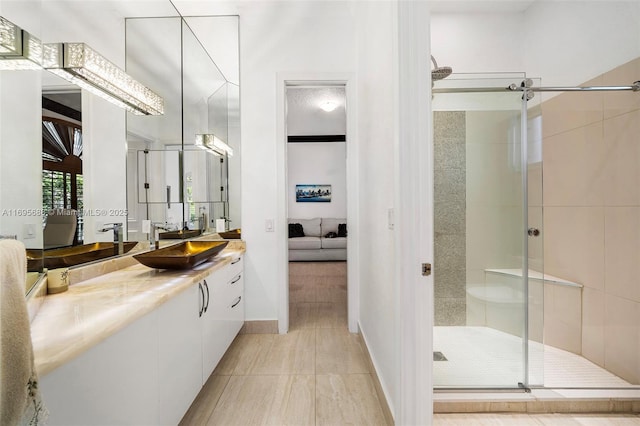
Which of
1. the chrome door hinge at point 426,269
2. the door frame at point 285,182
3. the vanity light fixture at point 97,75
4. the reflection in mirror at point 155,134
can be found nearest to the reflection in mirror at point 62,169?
the vanity light fixture at point 97,75

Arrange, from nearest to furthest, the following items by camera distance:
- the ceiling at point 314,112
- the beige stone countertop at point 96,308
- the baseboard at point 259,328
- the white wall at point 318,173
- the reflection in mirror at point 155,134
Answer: the beige stone countertop at point 96,308 < the reflection in mirror at point 155,134 < the baseboard at point 259,328 < the ceiling at point 314,112 < the white wall at point 318,173

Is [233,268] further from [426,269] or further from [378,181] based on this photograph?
[426,269]

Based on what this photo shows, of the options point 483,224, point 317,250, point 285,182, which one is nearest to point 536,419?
point 483,224

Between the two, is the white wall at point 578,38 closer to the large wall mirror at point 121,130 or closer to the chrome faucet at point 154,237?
the large wall mirror at point 121,130

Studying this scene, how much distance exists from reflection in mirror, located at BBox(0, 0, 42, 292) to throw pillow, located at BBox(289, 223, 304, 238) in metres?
5.24

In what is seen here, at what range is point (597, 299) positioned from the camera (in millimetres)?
1989

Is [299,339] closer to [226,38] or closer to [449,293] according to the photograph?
[449,293]

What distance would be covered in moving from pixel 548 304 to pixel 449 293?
75 centimetres

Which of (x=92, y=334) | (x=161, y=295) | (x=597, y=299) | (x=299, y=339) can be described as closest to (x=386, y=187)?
(x=161, y=295)

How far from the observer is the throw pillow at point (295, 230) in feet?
21.0

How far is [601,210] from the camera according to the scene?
78.5 inches

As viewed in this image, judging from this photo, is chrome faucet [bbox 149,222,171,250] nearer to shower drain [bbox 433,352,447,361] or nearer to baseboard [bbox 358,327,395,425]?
baseboard [bbox 358,327,395,425]

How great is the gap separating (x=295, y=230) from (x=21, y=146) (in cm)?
547

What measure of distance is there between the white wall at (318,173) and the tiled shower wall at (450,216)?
4.52 metres
